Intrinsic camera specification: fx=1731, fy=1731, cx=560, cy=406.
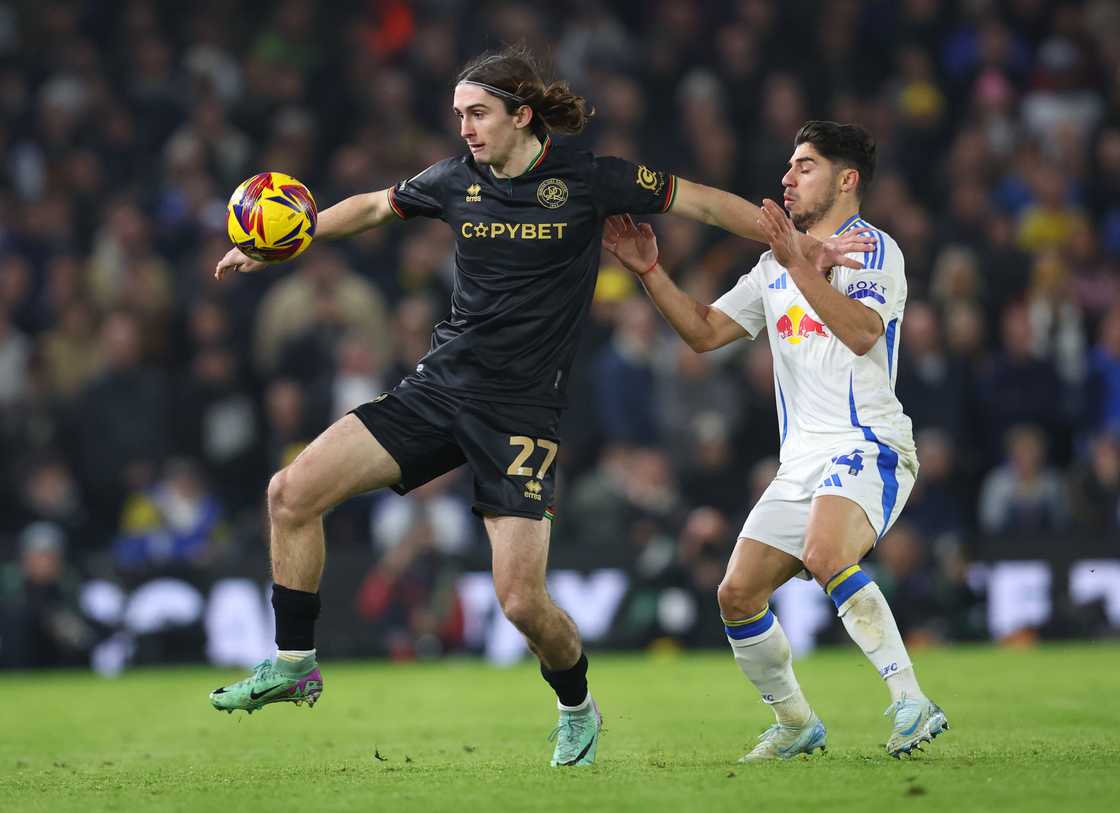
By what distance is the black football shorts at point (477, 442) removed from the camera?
7.43 m

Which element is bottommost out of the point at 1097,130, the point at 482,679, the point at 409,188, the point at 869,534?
the point at 482,679

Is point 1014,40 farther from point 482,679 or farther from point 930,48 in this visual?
point 482,679

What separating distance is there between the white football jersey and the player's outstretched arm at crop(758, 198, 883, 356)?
3.9 inches


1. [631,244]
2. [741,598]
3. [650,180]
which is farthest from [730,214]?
[741,598]

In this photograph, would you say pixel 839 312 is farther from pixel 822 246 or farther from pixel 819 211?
pixel 819 211

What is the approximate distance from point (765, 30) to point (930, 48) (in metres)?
1.84

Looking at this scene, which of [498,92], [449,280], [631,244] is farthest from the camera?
[449,280]

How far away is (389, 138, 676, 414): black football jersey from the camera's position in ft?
24.7

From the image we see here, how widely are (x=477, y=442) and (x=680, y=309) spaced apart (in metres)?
1.18

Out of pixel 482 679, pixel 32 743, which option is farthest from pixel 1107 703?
pixel 32 743

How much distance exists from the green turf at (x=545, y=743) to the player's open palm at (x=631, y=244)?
2234 mm

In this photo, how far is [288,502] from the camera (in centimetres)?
731

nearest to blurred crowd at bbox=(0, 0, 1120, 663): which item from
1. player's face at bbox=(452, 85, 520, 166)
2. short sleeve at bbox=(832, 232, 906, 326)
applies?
short sleeve at bbox=(832, 232, 906, 326)

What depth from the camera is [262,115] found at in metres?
18.1
